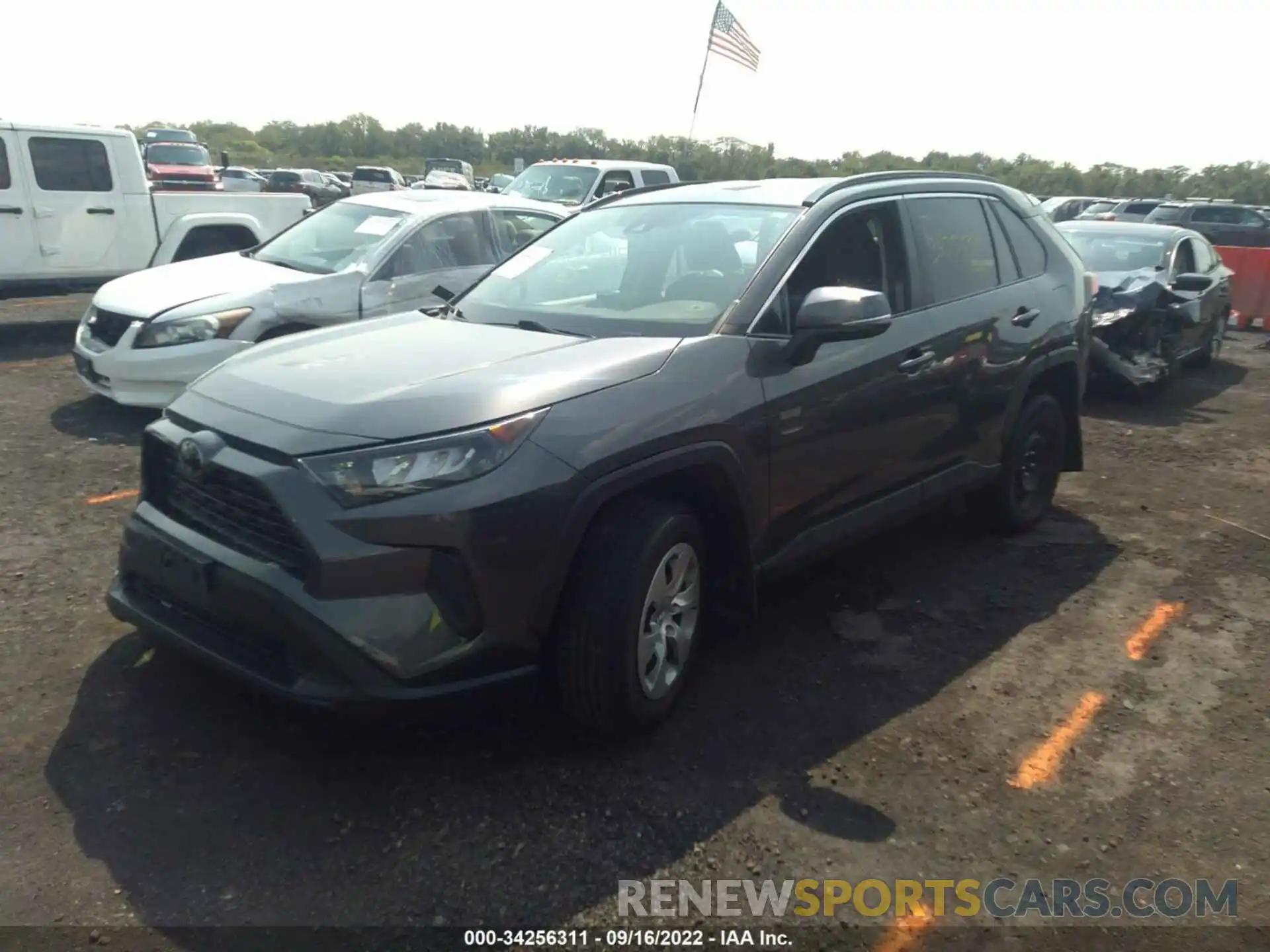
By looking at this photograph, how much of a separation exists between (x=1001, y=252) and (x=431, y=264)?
4.26 meters

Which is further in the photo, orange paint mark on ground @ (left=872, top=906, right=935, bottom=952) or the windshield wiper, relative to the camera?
the windshield wiper

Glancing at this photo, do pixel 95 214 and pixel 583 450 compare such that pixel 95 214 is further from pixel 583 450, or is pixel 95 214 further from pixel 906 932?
pixel 906 932

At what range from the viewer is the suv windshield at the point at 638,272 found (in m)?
3.78

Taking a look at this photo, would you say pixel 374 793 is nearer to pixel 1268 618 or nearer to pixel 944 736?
pixel 944 736

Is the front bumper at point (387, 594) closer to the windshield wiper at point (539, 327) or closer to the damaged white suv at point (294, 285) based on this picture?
the windshield wiper at point (539, 327)

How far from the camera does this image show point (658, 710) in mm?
3375

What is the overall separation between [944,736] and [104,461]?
515 centimetres

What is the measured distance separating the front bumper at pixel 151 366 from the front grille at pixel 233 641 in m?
3.92

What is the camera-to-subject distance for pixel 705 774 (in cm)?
326

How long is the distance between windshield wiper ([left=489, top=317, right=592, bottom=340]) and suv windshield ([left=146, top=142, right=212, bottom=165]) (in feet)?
77.3

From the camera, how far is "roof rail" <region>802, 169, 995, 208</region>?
13.7ft

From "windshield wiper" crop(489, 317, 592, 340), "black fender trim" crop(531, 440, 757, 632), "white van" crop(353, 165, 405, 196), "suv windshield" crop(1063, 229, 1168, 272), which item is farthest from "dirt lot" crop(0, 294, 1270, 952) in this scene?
"white van" crop(353, 165, 405, 196)

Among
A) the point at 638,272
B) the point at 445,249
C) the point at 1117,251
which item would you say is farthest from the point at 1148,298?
the point at 638,272

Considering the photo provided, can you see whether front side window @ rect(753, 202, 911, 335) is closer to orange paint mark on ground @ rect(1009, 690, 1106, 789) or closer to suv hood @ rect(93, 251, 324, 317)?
orange paint mark on ground @ rect(1009, 690, 1106, 789)
